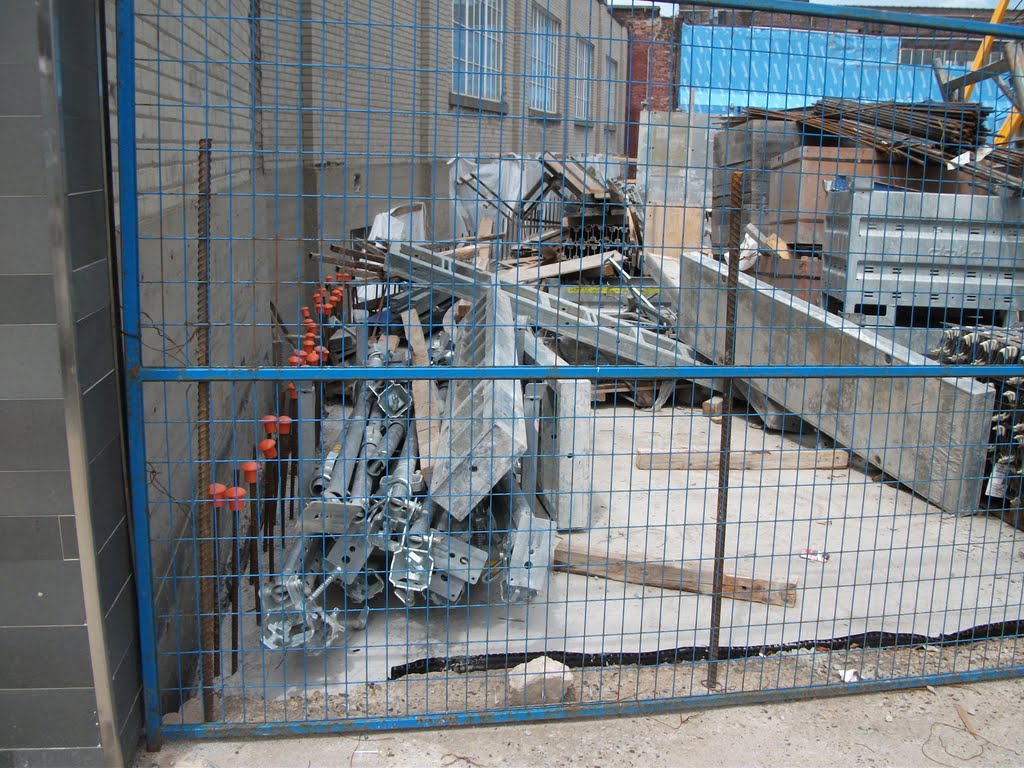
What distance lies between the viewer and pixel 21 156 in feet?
8.48

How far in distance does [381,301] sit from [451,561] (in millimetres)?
4351

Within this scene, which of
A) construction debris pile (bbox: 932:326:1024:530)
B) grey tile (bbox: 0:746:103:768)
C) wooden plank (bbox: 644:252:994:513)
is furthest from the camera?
construction debris pile (bbox: 932:326:1024:530)

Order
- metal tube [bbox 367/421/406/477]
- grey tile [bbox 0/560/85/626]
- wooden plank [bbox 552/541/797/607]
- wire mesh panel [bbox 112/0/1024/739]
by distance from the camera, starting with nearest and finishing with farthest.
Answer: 1. grey tile [bbox 0/560/85/626]
2. wire mesh panel [bbox 112/0/1024/739]
3. wooden plank [bbox 552/541/797/607]
4. metal tube [bbox 367/421/406/477]

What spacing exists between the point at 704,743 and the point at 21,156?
9.42ft

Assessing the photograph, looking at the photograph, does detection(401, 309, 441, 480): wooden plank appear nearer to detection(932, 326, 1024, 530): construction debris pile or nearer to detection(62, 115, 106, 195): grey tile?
detection(62, 115, 106, 195): grey tile

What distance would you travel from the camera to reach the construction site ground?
11.9ft

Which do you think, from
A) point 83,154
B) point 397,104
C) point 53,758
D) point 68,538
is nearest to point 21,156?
point 83,154

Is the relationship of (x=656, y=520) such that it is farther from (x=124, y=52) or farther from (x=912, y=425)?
(x=124, y=52)

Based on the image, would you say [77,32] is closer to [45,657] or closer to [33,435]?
[33,435]

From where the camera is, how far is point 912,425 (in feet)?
19.8

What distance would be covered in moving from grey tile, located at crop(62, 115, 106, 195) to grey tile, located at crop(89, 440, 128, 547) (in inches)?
31.2

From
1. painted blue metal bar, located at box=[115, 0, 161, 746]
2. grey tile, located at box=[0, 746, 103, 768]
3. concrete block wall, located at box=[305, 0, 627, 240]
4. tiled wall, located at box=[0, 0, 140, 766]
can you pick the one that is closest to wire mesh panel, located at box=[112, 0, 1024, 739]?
painted blue metal bar, located at box=[115, 0, 161, 746]

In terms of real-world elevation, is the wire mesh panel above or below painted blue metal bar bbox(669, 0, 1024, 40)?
below

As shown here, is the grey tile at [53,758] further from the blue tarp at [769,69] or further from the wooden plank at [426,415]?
the blue tarp at [769,69]
